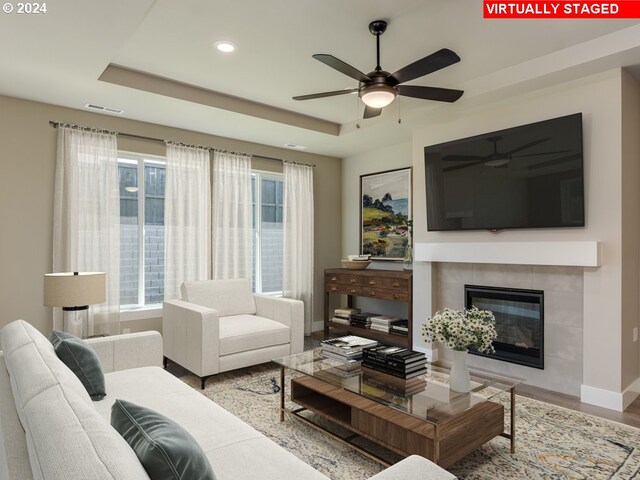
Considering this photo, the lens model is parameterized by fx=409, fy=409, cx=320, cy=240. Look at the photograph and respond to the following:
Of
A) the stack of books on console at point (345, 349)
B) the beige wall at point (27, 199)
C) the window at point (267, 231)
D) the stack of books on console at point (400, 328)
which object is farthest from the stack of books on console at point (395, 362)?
the beige wall at point (27, 199)

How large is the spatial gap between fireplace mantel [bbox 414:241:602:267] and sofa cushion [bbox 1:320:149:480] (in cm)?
337

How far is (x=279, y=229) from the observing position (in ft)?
18.2

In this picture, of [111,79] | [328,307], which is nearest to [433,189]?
[328,307]

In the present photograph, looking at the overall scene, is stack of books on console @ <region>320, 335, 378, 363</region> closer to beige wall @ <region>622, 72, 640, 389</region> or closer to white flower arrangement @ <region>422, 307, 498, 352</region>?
white flower arrangement @ <region>422, 307, 498, 352</region>

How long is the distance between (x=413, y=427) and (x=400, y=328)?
8.46ft

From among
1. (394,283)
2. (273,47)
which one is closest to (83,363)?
(273,47)

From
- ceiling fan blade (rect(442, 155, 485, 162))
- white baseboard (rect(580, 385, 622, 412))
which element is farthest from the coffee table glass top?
ceiling fan blade (rect(442, 155, 485, 162))

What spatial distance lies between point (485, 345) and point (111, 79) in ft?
11.1

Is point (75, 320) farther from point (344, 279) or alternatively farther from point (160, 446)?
A: point (344, 279)

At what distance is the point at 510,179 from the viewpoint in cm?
366

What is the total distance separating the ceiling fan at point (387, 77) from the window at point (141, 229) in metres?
2.64

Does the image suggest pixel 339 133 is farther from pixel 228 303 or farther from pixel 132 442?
pixel 132 442

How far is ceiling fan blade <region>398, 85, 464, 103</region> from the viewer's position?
111 inches

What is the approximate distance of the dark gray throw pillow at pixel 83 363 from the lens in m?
2.00
